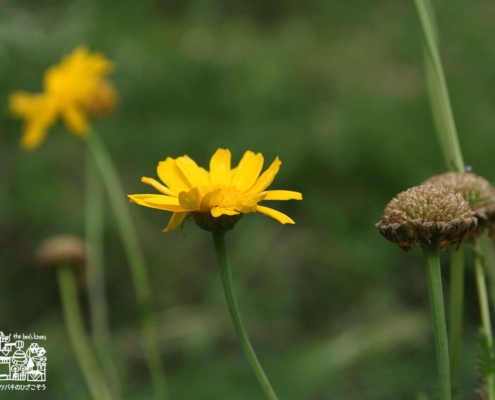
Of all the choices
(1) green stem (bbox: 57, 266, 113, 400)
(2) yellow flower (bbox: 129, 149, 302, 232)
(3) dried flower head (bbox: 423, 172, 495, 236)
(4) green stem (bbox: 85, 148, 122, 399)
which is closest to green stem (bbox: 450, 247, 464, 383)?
(3) dried flower head (bbox: 423, 172, 495, 236)

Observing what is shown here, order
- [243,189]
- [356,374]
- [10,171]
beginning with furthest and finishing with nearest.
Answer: [10,171], [356,374], [243,189]

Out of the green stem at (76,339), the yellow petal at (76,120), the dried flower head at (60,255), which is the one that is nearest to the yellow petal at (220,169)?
the green stem at (76,339)

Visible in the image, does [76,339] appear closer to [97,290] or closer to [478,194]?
[97,290]

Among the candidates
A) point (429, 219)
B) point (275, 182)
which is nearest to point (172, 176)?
point (429, 219)

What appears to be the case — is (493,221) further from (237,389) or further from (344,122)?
(344,122)

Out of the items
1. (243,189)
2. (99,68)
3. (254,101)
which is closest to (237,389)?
(99,68)

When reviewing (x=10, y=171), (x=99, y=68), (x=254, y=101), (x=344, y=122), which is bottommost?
(x=99, y=68)

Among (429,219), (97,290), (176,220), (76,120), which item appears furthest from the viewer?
(97,290)
